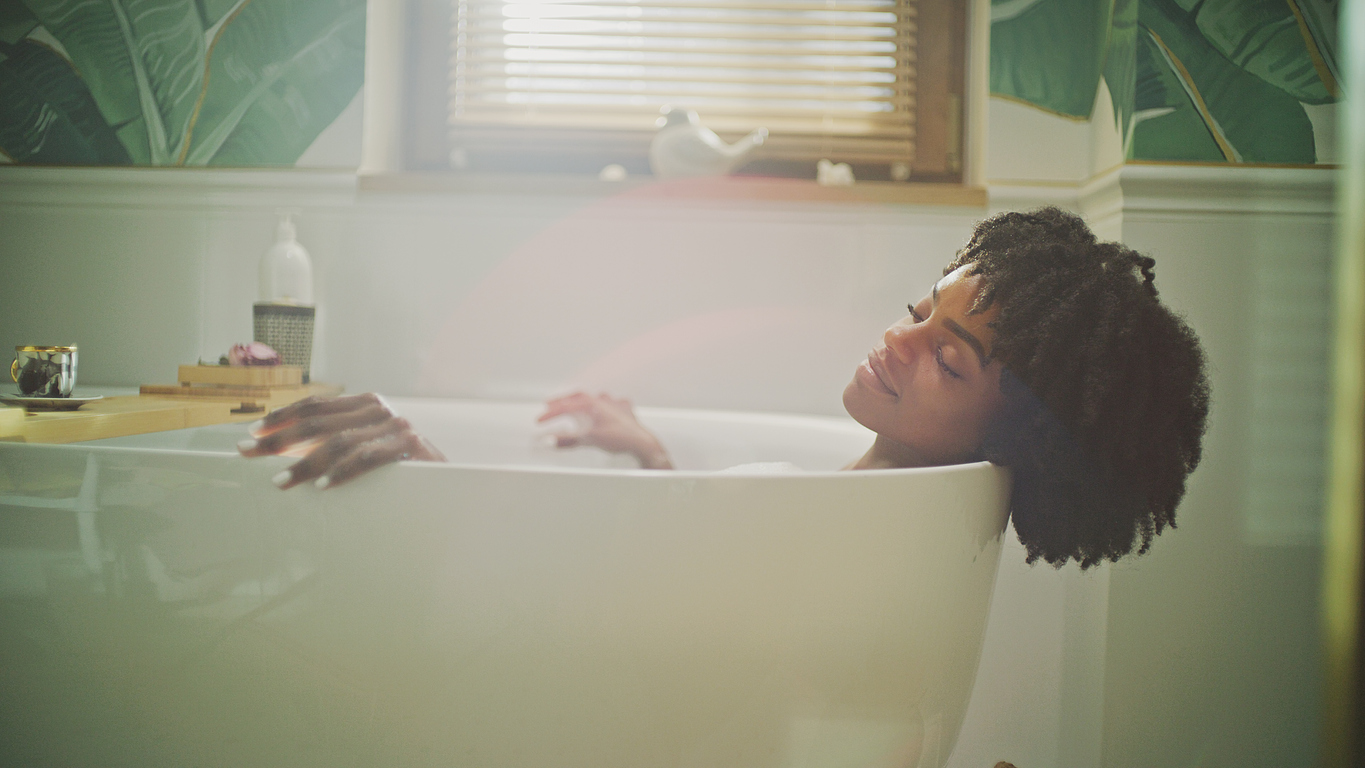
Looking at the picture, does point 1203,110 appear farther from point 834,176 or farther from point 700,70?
point 700,70

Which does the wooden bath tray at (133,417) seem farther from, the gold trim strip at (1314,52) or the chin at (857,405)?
the gold trim strip at (1314,52)

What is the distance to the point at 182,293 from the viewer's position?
4.76 ft

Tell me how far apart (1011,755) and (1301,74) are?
113cm

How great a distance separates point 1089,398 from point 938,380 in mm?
130

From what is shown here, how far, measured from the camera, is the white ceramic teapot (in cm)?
135

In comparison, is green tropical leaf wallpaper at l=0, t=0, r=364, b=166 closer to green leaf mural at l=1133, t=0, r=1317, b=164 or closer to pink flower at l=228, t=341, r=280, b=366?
pink flower at l=228, t=341, r=280, b=366

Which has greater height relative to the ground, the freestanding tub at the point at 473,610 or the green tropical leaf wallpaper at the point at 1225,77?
the green tropical leaf wallpaper at the point at 1225,77

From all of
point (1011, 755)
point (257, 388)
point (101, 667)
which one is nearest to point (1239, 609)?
point (1011, 755)

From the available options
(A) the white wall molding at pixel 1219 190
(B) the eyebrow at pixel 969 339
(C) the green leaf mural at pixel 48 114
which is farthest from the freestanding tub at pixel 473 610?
(C) the green leaf mural at pixel 48 114

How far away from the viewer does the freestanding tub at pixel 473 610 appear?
579 mm

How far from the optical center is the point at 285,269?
1.35 metres

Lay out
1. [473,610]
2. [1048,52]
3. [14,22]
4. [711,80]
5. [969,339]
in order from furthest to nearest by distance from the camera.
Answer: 1. [711,80]
2. [14,22]
3. [1048,52]
4. [969,339]
5. [473,610]

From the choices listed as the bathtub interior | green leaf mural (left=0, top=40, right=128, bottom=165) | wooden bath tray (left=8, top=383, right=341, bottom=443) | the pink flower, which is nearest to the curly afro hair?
the bathtub interior

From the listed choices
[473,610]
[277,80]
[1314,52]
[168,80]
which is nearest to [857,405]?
[473,610]
